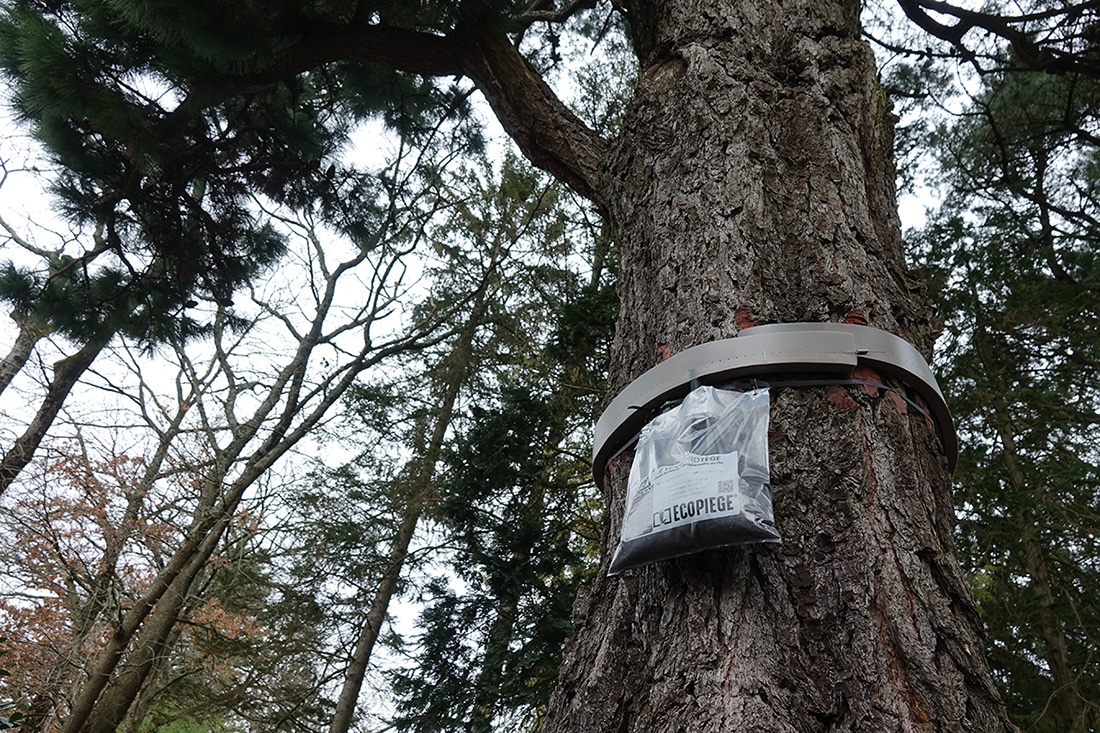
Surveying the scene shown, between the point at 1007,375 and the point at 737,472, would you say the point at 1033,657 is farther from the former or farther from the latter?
the point at 737,472

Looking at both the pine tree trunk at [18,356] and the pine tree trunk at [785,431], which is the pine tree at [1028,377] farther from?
the pine tree trunk at [18,356]

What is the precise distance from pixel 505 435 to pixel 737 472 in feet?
18.3

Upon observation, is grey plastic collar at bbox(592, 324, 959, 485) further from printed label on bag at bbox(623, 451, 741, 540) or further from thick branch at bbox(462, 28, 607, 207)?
thick branch at bbox(462, 28, 607, 207)

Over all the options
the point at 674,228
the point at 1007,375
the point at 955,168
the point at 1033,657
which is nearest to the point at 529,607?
the point at 1033,657

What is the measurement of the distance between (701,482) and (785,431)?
261 millimetres

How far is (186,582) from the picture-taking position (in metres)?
5.75

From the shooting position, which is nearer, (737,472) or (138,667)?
(737,472)

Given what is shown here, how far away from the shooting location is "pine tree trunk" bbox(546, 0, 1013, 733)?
1.06 m

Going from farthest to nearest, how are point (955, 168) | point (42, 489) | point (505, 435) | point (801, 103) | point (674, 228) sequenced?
point (955, 168) < point (505, 435) < point (42, 489) < point (801, 103) < point (674, 228)

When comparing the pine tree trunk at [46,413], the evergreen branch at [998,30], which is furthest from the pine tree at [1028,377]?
the pine tree trunk at [46,413]

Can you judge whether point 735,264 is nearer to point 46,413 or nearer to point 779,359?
point 779,359

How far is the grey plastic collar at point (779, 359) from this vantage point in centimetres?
133

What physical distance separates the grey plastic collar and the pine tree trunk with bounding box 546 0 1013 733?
6cm

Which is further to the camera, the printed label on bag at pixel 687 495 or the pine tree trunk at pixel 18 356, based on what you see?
the pine tree trunk at pixel 18 356
